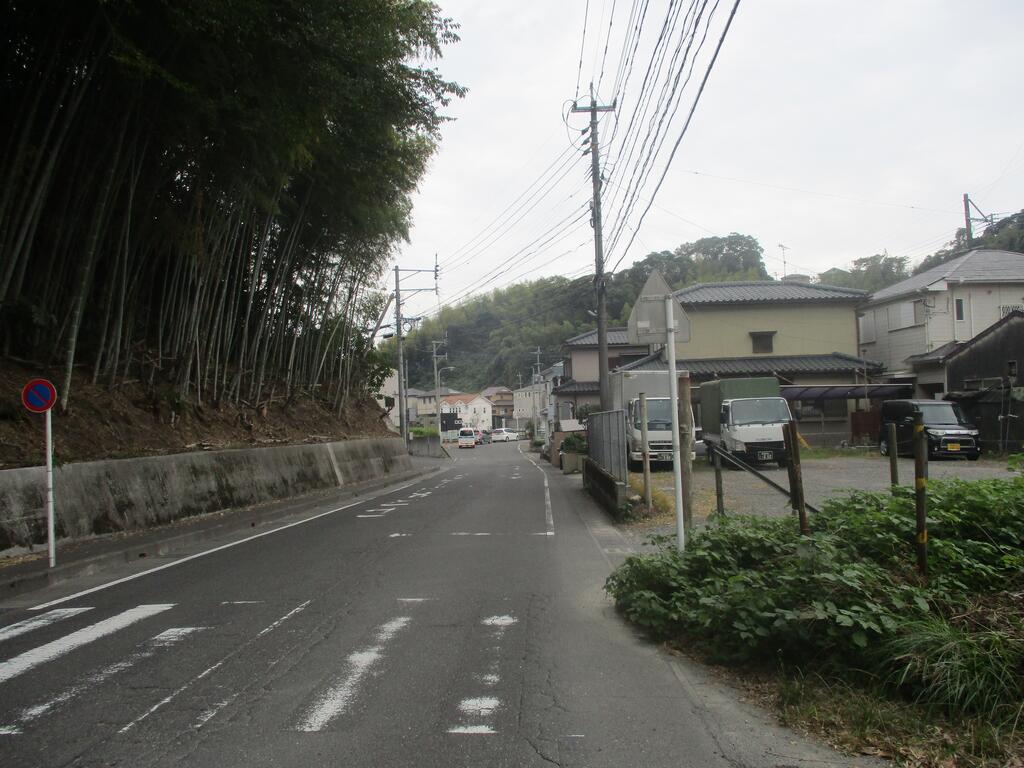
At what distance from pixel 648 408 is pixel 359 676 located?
2002cm

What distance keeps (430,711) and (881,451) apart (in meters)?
23.9

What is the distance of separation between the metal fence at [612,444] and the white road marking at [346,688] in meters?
8.43

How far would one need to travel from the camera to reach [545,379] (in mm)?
67250

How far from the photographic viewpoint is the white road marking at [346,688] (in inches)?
160

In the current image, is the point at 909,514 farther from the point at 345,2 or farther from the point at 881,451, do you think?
the point at 881,451

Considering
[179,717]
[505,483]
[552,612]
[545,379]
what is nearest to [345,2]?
[552,612]

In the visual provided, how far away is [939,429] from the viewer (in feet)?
69.9

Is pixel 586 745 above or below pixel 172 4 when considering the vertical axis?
below

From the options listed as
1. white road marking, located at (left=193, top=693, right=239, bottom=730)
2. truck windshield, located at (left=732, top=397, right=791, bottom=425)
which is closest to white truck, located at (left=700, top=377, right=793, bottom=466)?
truck windshield, located at (left=732, top=397, right=791, bottom=425)

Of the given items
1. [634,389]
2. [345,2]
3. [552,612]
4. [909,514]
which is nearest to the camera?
[909,514]

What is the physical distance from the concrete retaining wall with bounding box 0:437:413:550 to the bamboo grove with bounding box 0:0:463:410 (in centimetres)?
176

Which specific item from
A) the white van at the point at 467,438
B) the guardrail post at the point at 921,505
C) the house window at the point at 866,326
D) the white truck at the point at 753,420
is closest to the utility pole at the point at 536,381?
the white van at the point at 467,438

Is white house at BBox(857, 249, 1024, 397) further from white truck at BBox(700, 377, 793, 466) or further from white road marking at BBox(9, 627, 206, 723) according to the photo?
white road marking at BBox(9, 627, 206, 723)

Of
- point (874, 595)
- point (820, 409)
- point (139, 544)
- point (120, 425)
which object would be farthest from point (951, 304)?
point (139, 544)
